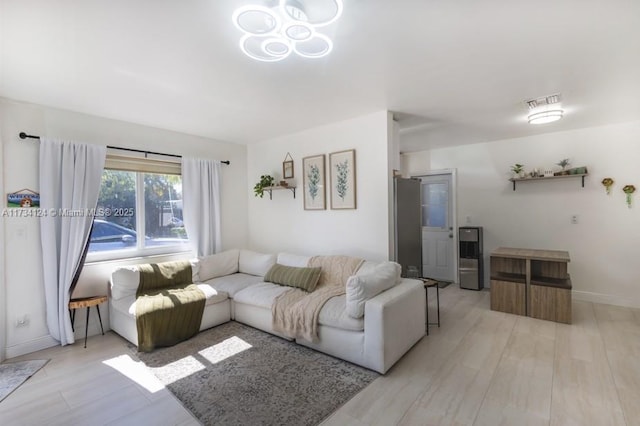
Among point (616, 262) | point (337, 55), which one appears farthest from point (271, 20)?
point (616, 262)

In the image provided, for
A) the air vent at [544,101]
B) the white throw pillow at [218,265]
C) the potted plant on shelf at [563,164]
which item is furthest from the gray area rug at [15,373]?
the potted plant on shelf at [563,164]

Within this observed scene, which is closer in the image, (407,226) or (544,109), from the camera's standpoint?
(544,109)

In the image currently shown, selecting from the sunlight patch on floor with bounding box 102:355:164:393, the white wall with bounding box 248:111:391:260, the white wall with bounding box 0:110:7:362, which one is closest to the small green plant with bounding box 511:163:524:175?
the white wall with bounding box 248:111:391:260

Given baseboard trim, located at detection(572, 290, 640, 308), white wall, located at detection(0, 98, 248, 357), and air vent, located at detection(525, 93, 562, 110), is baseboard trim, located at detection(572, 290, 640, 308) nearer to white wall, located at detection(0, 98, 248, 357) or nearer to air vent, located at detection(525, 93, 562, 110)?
air vent, located at detection(525, 93, 562, 110)

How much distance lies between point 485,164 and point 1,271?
20.9 ft

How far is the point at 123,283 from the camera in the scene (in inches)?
124

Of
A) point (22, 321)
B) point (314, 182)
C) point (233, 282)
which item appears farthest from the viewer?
point (314, 182)

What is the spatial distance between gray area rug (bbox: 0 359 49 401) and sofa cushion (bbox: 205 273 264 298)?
167 cm

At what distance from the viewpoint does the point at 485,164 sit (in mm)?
4910

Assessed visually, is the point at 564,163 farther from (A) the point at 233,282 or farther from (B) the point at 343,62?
(A) the point at 233,282

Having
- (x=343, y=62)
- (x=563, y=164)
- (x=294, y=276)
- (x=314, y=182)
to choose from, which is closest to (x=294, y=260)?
(x=294, y=276)

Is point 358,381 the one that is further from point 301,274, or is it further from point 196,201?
point 196,201

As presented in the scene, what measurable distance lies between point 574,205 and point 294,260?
412cm

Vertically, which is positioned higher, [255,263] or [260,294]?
[255,263]
